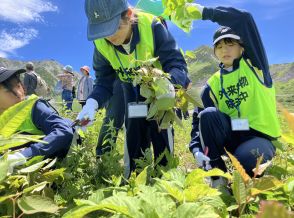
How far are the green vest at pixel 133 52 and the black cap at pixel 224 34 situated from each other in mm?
641

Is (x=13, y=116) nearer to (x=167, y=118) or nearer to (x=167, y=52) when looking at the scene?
(x=167, y=118)

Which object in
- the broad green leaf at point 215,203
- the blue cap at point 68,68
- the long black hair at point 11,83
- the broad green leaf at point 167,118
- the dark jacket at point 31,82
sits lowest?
the broad green leaf at point 215,203

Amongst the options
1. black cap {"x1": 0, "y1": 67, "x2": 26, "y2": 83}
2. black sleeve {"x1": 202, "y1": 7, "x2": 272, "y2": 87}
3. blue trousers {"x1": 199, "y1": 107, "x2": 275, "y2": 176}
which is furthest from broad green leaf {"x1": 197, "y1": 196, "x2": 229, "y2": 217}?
black sleeve {"x1": 202, "y1": 7, "x2": 272, "y2": 87}

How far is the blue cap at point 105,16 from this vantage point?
283 cm

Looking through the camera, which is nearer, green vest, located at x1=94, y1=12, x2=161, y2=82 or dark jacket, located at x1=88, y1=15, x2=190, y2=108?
dark jacket, located at x1=88, y1=15, x2=190, y2=108

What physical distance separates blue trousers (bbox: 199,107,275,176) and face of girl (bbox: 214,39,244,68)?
0.53 m

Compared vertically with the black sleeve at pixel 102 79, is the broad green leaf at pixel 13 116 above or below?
below

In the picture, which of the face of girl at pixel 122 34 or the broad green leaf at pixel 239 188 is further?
the face of girl at pixel 122 34

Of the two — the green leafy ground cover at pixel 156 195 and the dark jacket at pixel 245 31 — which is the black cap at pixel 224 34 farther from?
the green leafy ground cover at pixel 156 195

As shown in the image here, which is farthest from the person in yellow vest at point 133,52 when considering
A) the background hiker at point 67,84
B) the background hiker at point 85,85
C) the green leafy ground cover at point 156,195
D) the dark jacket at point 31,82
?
the background hiker at point 67,84

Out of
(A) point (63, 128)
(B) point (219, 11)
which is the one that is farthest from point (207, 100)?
(A) point (63, 128)

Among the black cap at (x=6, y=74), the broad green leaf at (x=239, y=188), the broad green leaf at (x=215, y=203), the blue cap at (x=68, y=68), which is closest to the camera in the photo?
the broad green leaf at (x=239, y=188)

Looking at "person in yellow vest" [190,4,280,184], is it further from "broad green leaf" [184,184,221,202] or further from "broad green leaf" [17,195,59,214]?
"broad green leaf" [17,195,59,214]

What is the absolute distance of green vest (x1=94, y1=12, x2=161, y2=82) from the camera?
3127 mm
